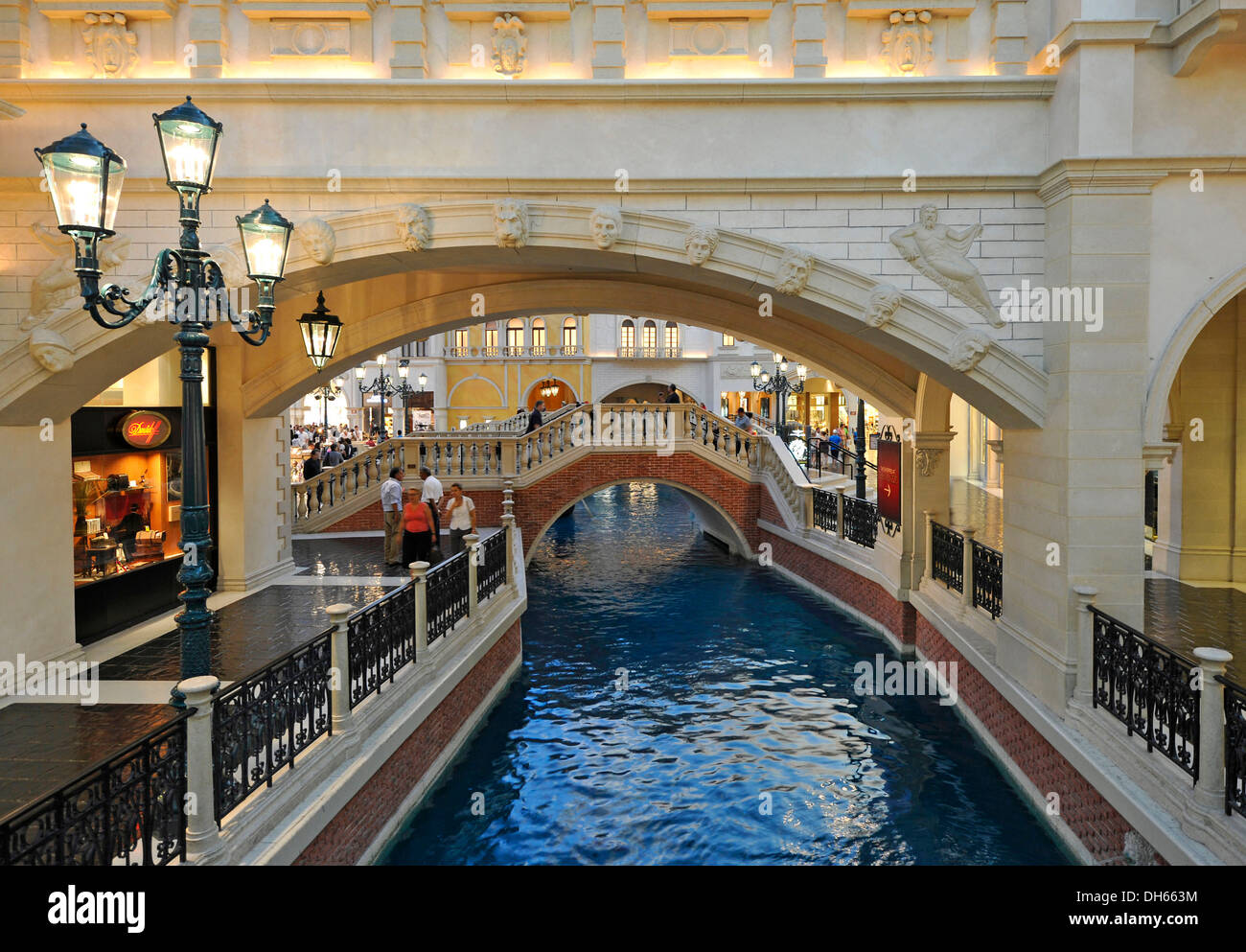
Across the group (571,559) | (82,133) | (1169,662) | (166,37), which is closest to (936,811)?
(1169,662)

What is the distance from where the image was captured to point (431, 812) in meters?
7.20

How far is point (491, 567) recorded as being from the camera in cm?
1043

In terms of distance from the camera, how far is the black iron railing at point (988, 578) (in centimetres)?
895

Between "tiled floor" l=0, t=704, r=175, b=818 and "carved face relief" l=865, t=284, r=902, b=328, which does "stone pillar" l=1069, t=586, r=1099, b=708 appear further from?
"tiled floor" l=0, t=704, r=175, b=818

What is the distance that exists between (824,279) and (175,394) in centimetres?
810

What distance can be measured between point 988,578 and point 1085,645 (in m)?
2.80

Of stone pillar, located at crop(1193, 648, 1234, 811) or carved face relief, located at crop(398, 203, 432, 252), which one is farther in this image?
carved face relief, located at crop(398, 203, 432, 252)

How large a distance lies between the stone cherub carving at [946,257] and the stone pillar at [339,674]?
549cm

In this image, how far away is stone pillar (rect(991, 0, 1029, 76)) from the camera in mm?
7109

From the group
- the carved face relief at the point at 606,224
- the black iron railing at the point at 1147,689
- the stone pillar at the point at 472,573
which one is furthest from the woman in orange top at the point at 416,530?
the black iron railing at the point at 1147,689

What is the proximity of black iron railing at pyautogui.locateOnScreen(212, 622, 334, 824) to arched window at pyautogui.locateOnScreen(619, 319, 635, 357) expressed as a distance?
1330 inches

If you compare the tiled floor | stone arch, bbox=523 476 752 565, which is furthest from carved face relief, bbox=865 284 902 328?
stone arch, bbox=523 476 752 565

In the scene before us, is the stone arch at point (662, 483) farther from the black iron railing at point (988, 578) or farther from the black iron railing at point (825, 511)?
the black iron railing at point (988, 578)
